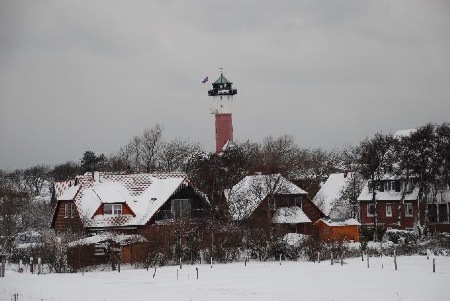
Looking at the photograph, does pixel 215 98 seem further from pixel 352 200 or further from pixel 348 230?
pixel 348 230

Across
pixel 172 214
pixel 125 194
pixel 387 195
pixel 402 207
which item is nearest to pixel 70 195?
pixel 125 194

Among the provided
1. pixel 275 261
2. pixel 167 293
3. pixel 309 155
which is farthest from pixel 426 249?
pixel 309 155

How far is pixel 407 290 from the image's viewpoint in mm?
27516

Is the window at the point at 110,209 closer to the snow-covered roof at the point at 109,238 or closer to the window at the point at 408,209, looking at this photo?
the snow-covered roof at the point at 109,238

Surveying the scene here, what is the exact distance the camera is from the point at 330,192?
7931cm

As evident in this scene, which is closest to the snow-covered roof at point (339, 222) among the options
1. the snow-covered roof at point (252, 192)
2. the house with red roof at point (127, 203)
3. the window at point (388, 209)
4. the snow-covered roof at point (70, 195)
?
the snow-covered roof at point (252, 192)

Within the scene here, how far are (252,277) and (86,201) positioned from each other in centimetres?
2159

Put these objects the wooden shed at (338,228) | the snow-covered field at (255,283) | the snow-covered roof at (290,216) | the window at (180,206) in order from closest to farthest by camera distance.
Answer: the snow-covered field at (255,283)
the window at (180,206)
the snow-covered roof at (290,216)
the wooden shed at (338,228)

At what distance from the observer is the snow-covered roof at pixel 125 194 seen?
50.7 m

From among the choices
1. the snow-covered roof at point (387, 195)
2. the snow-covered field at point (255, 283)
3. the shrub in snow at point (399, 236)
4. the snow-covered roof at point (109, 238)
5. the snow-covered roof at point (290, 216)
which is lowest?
the snow-covered field at point (255, 283)

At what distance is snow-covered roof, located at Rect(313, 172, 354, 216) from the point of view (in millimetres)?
76625

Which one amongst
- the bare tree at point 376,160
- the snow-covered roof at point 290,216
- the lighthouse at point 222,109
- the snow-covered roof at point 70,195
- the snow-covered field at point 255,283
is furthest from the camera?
the lighthouse at point 222,109

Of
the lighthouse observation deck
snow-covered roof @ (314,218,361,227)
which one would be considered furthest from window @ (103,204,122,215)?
the lighthouse observation deck

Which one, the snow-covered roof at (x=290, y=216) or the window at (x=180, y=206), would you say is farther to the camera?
the snow-covered roof at (x=290, y=216)
